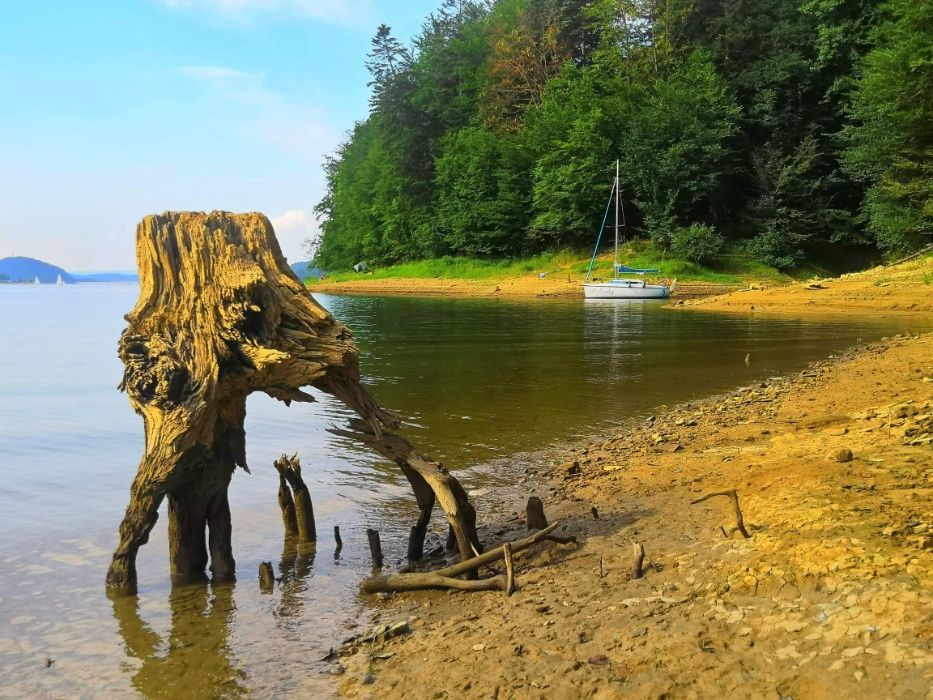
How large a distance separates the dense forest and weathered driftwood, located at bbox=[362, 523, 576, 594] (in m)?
39.7

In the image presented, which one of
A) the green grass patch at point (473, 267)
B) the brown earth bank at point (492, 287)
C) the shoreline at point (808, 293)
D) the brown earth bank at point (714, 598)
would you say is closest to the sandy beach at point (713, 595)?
the brown earth bank at point (714, 598)

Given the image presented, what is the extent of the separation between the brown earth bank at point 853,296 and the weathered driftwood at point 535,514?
94.0ft

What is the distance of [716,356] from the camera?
19.7 metres

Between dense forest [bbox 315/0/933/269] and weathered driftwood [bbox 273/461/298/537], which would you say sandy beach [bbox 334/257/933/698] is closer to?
weathered driftwood [bbox 273/461/298/537]

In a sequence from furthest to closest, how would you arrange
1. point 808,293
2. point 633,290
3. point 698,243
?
point 698,243
point 633,290
point 808,293

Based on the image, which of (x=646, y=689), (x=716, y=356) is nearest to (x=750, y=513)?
(x=646, y=689)

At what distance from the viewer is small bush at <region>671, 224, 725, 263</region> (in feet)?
156

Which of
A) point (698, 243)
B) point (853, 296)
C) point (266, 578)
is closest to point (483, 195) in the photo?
point (698, 243)

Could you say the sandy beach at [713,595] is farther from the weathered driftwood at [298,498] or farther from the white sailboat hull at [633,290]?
the white sailboat hull at [633,290]

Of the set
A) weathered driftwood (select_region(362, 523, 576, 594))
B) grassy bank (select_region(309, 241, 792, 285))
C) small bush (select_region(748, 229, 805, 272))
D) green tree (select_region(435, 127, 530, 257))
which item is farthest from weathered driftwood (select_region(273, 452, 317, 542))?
green tree (select_region(435, 127, 530, 257))

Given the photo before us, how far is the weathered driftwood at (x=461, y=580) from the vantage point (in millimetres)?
5547

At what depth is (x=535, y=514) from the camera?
6582 mm

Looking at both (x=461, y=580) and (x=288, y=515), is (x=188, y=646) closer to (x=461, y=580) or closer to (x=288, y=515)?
(x=461, y=580)

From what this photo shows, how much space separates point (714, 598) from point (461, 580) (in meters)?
1.92
